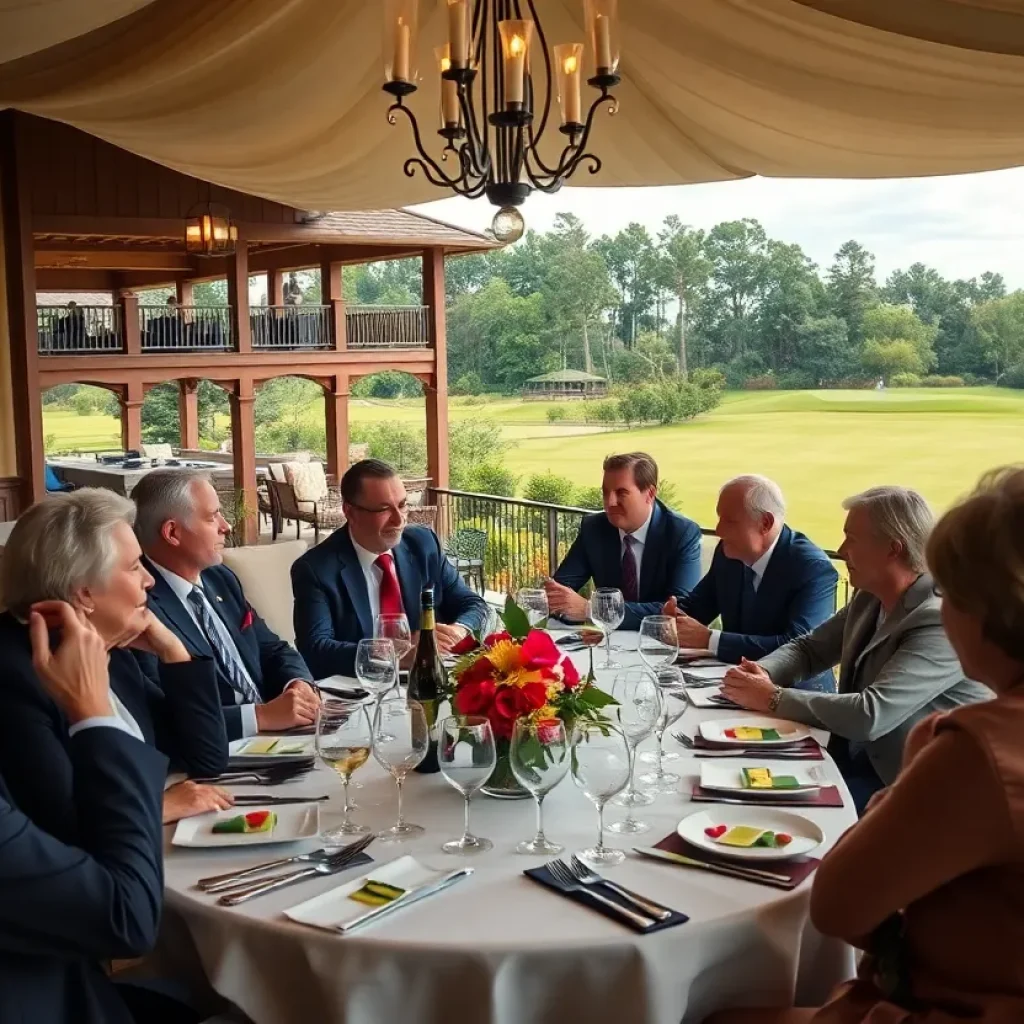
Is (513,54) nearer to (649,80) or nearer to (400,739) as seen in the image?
(649,80)

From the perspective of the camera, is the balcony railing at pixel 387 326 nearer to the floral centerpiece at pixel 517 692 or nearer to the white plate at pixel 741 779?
the white plate at pixel 741 779

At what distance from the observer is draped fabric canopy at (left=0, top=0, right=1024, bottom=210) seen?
3.67 meters

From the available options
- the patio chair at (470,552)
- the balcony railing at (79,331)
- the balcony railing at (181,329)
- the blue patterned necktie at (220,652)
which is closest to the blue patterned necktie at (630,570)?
the blue patterned necktie at (220,652)

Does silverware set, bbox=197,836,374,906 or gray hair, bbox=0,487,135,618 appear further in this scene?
gray hair, bbox=0,487,135,618

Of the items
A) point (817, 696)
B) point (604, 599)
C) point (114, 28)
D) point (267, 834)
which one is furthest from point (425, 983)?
point (114, 28)

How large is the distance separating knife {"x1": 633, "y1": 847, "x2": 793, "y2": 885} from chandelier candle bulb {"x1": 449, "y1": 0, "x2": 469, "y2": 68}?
7.49 ft

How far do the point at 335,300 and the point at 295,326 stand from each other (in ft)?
2.42

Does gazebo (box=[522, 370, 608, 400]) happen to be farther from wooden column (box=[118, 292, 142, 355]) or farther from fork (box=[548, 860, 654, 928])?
fork (box=[548, 860, 654, 928])

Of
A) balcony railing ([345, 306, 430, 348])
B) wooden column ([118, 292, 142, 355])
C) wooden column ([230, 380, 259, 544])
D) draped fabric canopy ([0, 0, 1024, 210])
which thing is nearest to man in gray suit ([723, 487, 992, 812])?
draped fabric canopy ([0, 0, 1024, 210])

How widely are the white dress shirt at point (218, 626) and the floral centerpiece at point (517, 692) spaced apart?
700 mm

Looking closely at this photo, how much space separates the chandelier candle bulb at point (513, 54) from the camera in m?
3.38

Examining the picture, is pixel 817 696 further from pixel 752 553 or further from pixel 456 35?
pixel 456 35

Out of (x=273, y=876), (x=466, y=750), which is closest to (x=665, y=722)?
(x=466, y=750)

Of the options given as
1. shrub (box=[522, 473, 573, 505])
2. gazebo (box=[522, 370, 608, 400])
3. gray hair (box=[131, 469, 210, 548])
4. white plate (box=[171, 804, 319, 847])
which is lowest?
shrub (box=[522, 473, 573, 505])
